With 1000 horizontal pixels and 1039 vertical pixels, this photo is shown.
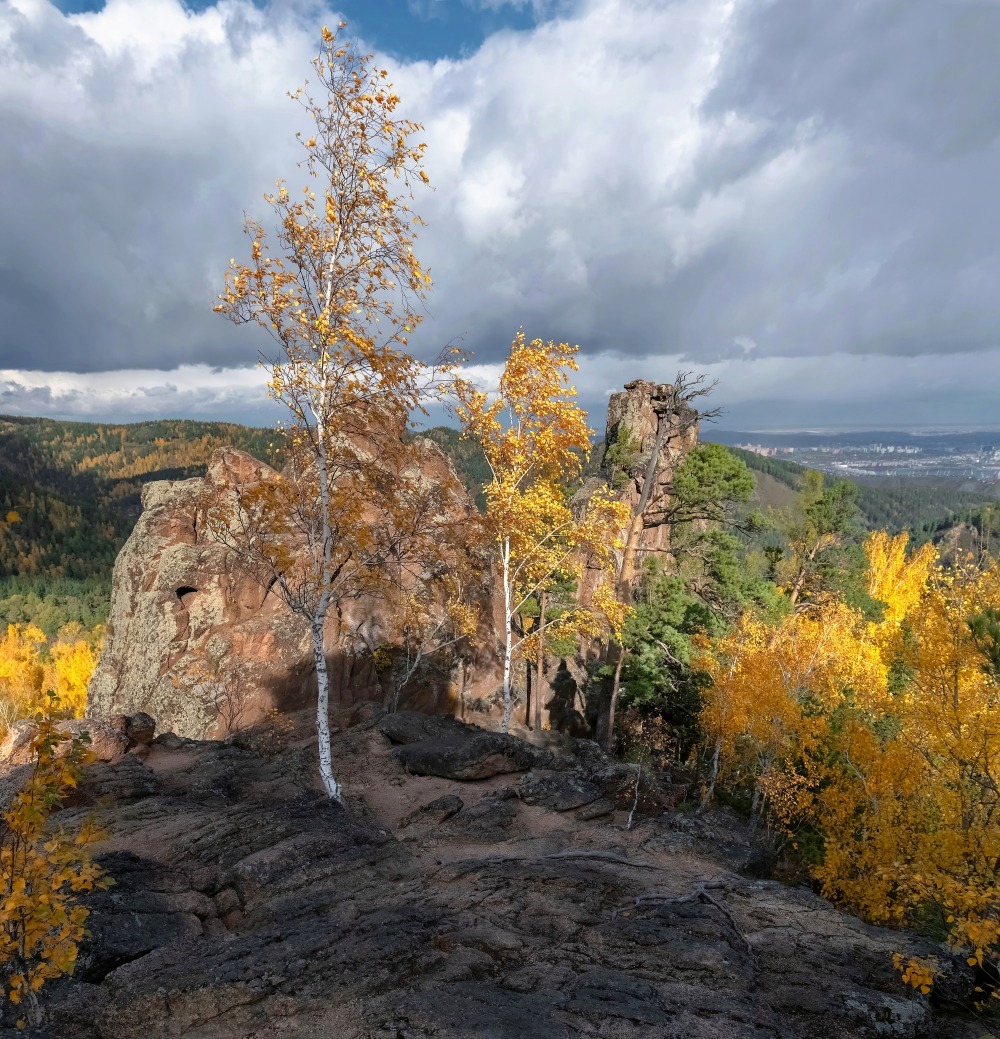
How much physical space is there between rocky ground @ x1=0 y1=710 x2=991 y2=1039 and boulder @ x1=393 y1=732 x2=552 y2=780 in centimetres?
200

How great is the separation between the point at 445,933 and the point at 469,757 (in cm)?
1007

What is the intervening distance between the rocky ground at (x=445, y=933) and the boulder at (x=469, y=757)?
2.00m

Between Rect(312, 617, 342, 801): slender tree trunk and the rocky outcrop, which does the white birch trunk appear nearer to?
Rect(312, 617, 342, 801): slender tree trunk

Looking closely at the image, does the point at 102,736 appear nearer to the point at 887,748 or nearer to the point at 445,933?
the point at 445,933

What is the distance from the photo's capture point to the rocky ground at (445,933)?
6.18 m

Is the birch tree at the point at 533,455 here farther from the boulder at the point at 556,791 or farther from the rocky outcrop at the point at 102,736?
the rocky outcrop at the point at 102,736

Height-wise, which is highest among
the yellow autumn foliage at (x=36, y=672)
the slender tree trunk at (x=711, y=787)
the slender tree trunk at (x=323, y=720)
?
the slender tree trunk at (x=323, y=720)

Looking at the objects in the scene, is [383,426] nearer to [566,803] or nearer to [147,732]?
[566,803]

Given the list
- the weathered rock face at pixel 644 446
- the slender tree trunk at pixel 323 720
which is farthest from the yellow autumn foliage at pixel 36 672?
the weathered rock face at pixel 644 446

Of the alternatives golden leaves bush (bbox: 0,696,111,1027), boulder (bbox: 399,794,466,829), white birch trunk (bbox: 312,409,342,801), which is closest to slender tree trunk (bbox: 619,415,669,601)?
boulder (bbox: 399,794,466,829)

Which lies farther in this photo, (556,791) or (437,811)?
(556,791)

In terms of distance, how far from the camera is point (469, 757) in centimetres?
1769

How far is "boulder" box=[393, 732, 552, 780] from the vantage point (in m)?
17.5

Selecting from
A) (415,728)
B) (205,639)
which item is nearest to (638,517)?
(415,728)
